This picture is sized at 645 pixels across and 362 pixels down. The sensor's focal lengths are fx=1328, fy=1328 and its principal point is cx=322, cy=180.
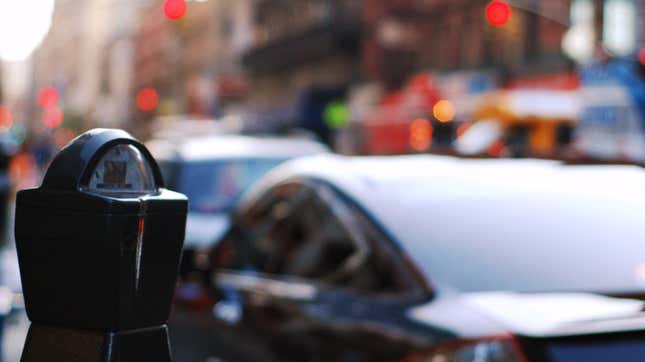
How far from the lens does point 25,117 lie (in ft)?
603

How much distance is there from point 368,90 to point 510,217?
43.8 m

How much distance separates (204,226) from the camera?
10.1 meters

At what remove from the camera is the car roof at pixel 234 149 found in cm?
1068

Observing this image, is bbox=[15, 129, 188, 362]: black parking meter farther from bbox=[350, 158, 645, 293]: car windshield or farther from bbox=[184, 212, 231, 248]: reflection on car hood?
bbox=[184, 212, 231, 248]: reflection on car hood

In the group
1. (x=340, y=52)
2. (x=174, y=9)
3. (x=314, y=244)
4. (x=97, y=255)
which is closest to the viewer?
(x=97, y=255)

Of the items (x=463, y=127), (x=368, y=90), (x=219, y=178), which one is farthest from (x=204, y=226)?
(x=368, y=90)

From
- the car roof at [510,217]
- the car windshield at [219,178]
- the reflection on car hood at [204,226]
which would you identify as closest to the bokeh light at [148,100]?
the car windshield at [219,178]

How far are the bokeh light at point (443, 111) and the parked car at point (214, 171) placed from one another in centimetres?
2451

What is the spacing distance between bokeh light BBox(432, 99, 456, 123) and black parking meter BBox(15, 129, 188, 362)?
32.9 m

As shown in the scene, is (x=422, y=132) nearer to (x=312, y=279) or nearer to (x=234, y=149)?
(x=234, y=149)

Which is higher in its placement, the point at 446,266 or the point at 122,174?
the point at 122,174

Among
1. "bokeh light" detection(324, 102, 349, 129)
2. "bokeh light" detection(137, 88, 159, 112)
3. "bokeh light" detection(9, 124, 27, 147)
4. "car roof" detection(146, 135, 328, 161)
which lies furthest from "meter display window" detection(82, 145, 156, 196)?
"bokeh light" detection(137, 88, 159, 112)

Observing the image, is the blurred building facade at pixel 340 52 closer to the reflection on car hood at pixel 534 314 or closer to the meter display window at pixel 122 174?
the reflection on car hood at pixel 534 314

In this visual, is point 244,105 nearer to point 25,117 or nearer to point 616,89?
point 616,89
